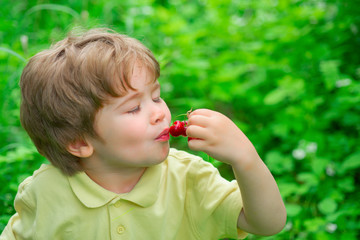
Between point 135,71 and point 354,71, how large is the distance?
2243 mm

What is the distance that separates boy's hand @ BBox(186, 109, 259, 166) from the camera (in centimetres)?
151

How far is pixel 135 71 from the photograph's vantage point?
1.66 meters

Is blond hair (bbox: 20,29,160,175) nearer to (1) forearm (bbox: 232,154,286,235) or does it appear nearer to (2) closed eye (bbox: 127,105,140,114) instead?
(2) closed eye (bbox: 127,105,140,114)

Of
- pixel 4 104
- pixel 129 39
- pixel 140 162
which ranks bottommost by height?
pixel 4 104

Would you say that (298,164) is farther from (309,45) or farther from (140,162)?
(140,162)

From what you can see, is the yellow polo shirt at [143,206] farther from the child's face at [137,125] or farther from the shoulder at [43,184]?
the child's face at [137,125]

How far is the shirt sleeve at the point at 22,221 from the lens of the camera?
1.86 metres

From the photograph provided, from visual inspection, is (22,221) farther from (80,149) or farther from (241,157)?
(241,157)

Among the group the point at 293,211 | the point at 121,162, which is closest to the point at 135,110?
the point at 121,162

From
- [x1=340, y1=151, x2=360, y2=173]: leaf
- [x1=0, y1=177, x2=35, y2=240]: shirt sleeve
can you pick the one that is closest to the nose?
[x1=0, y1=177, x2=35, y2=240]: shirt sleeve

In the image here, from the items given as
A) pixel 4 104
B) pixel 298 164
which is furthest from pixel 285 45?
pixel 4 104

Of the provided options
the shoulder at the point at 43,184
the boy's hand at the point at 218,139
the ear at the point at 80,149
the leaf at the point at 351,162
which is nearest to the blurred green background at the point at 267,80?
the leaf at the point at 351,162

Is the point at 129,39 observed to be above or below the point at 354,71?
above

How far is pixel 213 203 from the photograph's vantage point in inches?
68.3
